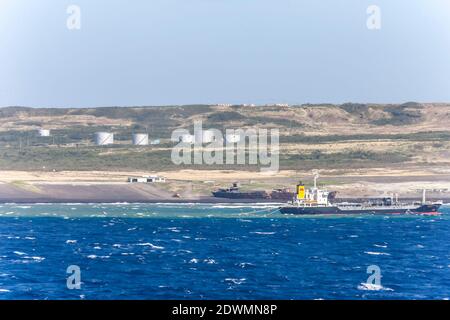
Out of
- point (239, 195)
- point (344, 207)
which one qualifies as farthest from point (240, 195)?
point (344, 207)

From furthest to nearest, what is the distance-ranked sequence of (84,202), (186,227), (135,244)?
(84,202)
(186,227)
(135,244)

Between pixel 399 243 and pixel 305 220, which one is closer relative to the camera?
pixel 399 243

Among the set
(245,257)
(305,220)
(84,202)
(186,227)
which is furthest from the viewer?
(84,202)

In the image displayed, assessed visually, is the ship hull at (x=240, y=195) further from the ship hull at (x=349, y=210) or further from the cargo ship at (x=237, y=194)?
the ship hull at (x=349, y=210)

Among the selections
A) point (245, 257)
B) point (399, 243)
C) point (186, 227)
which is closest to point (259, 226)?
point (186, 227)

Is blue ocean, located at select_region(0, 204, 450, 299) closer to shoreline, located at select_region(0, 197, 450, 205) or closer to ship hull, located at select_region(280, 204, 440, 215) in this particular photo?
ship hull, located at select_region(280, 204, 440, 215)

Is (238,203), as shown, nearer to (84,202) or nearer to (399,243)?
(84,202)
